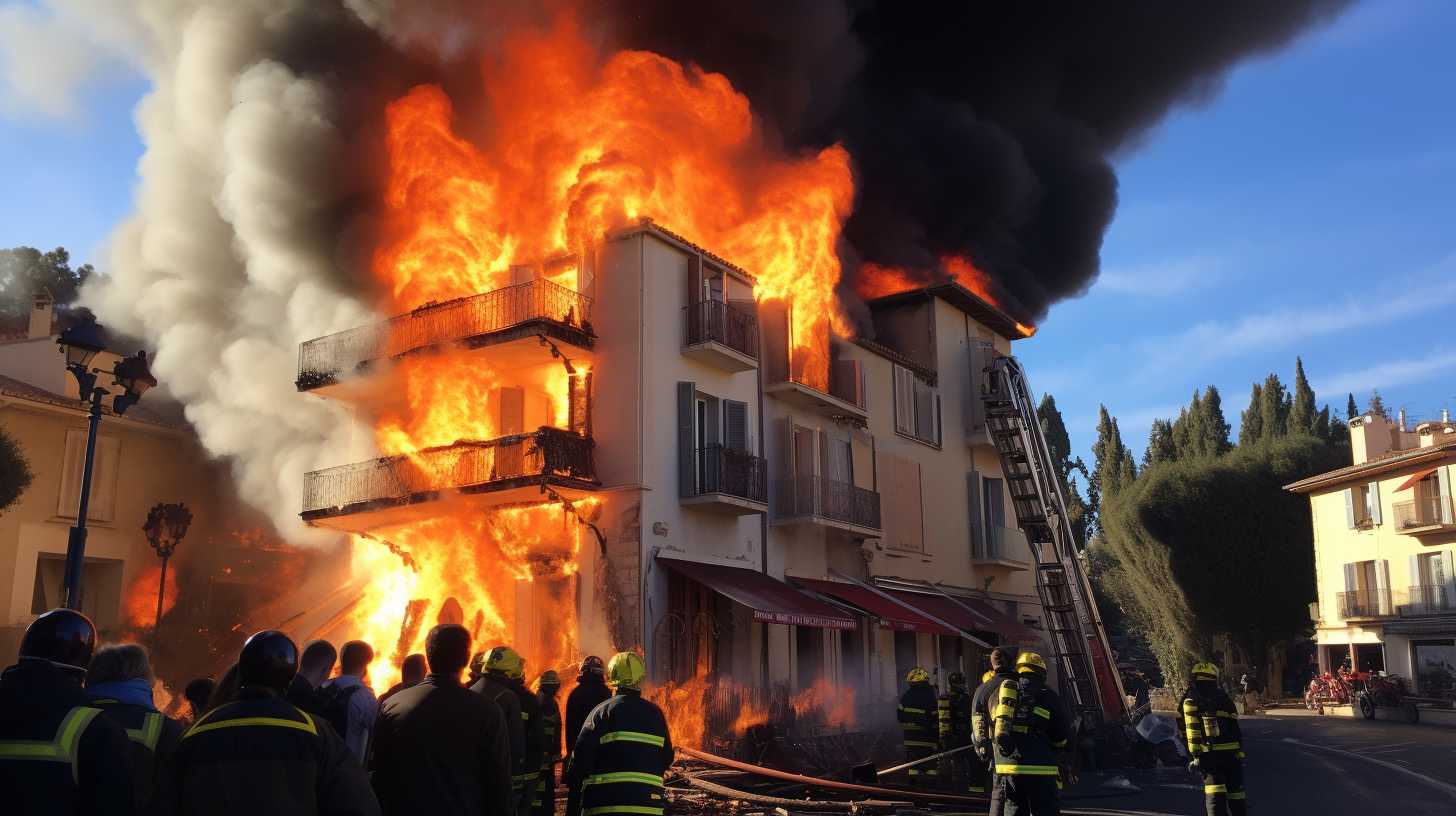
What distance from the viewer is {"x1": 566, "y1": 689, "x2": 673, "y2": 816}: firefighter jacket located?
6504 millimetres

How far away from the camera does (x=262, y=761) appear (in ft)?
12.3

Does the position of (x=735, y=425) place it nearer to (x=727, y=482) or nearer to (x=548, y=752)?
(x=727, y=482)

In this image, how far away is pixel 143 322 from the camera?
27219mm

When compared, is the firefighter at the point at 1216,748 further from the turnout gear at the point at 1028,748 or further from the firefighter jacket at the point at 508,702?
the firefighter jacket at the point at 508,702

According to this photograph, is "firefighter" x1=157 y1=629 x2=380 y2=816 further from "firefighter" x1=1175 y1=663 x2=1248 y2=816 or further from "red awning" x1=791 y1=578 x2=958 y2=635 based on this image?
"red awning" x1=791 y1=578 x2=958 y2=635

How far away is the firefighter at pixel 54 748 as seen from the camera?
152 inches

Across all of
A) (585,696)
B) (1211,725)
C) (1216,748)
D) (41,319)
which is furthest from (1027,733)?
(41,319)

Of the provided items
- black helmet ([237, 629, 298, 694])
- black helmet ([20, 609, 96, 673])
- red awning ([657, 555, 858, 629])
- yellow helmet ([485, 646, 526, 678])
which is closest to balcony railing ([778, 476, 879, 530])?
red awning ([657, 555, 858, 629])

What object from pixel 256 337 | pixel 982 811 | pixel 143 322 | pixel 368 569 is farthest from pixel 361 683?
pixel 143 322

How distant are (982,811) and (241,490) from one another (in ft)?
57.7

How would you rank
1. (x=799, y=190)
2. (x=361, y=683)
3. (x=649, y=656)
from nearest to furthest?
(x=361, y=683), (x=649, y=656), (x=799, y=190)

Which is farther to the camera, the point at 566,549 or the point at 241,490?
the point at 241,490

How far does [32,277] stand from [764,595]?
3097 cm

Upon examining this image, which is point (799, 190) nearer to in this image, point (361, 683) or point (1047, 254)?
point (1047, 254)
